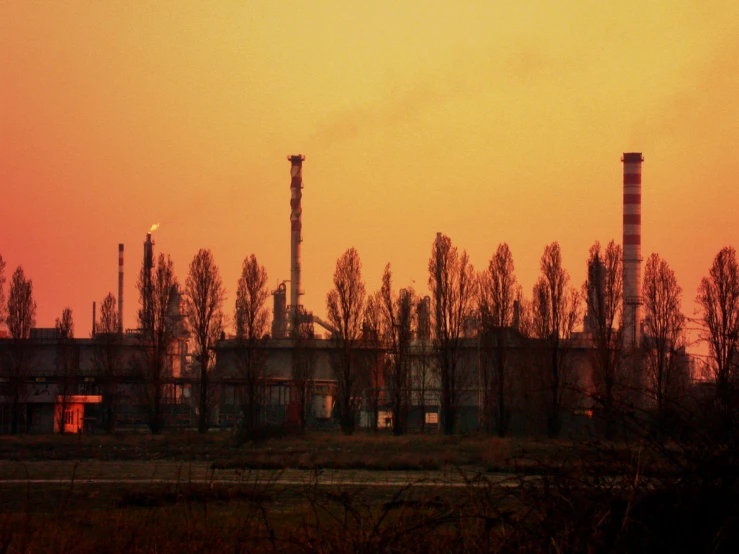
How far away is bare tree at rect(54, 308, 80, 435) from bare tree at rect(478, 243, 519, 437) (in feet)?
64.0

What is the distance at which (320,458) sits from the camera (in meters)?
28.3

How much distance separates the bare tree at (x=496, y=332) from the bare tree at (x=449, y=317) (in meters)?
0.87

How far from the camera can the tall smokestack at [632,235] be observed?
56.7 metres

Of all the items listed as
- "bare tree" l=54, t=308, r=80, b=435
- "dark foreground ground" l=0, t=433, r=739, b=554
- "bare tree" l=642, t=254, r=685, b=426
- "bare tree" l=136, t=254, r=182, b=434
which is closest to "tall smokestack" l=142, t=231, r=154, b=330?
"bare tree" l=136, t=254, r=182, b=434

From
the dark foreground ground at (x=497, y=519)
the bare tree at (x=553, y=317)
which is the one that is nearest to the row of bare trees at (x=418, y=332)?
the bare tree at (x=553, y=317)

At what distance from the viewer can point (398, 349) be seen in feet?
174

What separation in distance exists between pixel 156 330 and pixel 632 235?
26.0m

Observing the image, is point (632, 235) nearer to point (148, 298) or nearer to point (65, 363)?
point (148, 298)

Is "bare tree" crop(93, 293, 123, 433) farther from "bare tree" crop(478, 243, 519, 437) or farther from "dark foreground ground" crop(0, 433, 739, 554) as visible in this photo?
"dark foreground ground" crop(0, 433, 739, 554)

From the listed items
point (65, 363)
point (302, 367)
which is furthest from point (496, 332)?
point (65, 363)

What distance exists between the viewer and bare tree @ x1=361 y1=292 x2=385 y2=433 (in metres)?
53.8

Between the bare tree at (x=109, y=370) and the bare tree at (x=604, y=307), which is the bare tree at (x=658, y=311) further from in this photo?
the bare tree at (x=109, y=370)

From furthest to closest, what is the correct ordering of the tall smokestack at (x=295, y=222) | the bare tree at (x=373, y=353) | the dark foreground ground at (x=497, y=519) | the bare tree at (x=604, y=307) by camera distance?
the tall smokestack at (x=295, y=222) → the bare tree at (x=373, y=353) → the bare tree at (x=604, y=307) → the dark foreground ground at (x=497, y=519)

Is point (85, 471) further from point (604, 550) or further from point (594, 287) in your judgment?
point (594, 287)
